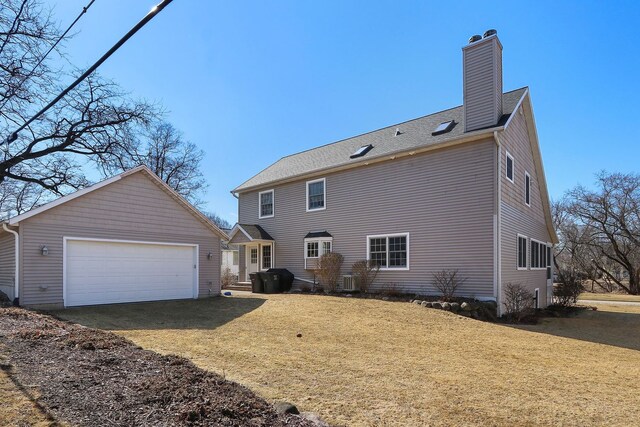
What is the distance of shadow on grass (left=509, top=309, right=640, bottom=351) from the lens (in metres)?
9.34

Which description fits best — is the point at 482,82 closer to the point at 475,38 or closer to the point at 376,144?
the point at 475,38

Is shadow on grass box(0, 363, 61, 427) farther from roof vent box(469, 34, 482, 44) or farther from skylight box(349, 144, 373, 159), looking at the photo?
roof vent box(469, 34, 482, 44)

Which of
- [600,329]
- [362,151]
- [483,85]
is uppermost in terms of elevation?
[483,85]

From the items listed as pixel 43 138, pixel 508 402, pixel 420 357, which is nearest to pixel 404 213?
pixel 420 357

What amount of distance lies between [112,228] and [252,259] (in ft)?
29.8

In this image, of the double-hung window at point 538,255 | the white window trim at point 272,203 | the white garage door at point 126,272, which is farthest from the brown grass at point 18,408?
the double-hung window at point 538,255

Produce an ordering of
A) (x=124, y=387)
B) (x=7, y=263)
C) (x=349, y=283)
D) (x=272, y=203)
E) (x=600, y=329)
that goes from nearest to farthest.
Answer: (x=124, y=387)
(x=7, y=263)
(x=600, y=329)
(x=349, y=283)
(x=272, y=203)

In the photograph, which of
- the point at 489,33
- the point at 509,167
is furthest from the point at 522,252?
the point at 489,33

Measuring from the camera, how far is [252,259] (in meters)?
20.3

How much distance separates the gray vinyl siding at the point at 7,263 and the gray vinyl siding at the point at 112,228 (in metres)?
0.73

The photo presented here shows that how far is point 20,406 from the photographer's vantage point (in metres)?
3.59

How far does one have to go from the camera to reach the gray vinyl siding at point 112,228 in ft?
33.7

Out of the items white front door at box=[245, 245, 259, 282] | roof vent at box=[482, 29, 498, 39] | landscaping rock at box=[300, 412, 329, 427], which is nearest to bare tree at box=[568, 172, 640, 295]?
roof vent at box=[482, 29, 498, 39]

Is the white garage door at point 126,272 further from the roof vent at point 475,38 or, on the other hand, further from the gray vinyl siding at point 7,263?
the roof vent at point 475,38
